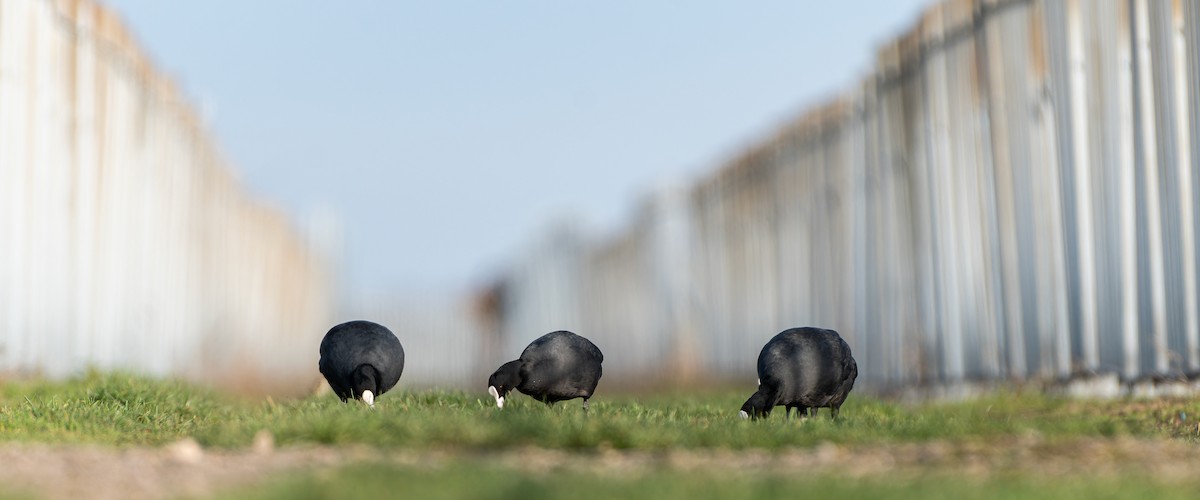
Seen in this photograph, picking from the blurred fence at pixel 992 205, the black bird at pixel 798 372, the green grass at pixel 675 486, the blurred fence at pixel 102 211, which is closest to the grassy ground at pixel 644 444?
the green grass at pixel 675 486

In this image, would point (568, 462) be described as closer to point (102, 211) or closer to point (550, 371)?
point (550, 371)

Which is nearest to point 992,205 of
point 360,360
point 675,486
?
point 360,360

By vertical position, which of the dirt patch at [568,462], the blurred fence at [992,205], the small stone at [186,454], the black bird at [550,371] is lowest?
the dirt patch at [568,462]

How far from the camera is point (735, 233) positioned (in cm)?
2219

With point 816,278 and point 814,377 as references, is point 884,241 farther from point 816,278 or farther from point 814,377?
point 814,377

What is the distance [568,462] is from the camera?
20.9 ft

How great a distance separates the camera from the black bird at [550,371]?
349 inches

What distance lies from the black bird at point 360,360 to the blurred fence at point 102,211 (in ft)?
14.3

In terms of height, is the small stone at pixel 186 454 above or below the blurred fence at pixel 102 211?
below

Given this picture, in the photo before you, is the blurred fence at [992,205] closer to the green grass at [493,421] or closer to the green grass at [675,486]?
the green grass at [493,421]

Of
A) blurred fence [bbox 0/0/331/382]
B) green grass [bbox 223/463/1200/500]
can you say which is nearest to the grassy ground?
green grass [bbox 223/463/1200/500]

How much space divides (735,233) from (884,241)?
619 cm

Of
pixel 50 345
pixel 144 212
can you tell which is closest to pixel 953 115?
pixel 50 345

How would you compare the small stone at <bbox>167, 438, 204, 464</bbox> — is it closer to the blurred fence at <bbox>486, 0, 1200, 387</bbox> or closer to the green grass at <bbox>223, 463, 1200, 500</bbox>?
the green grass at <bbox>223, 463, 1200, 500</bbox>
